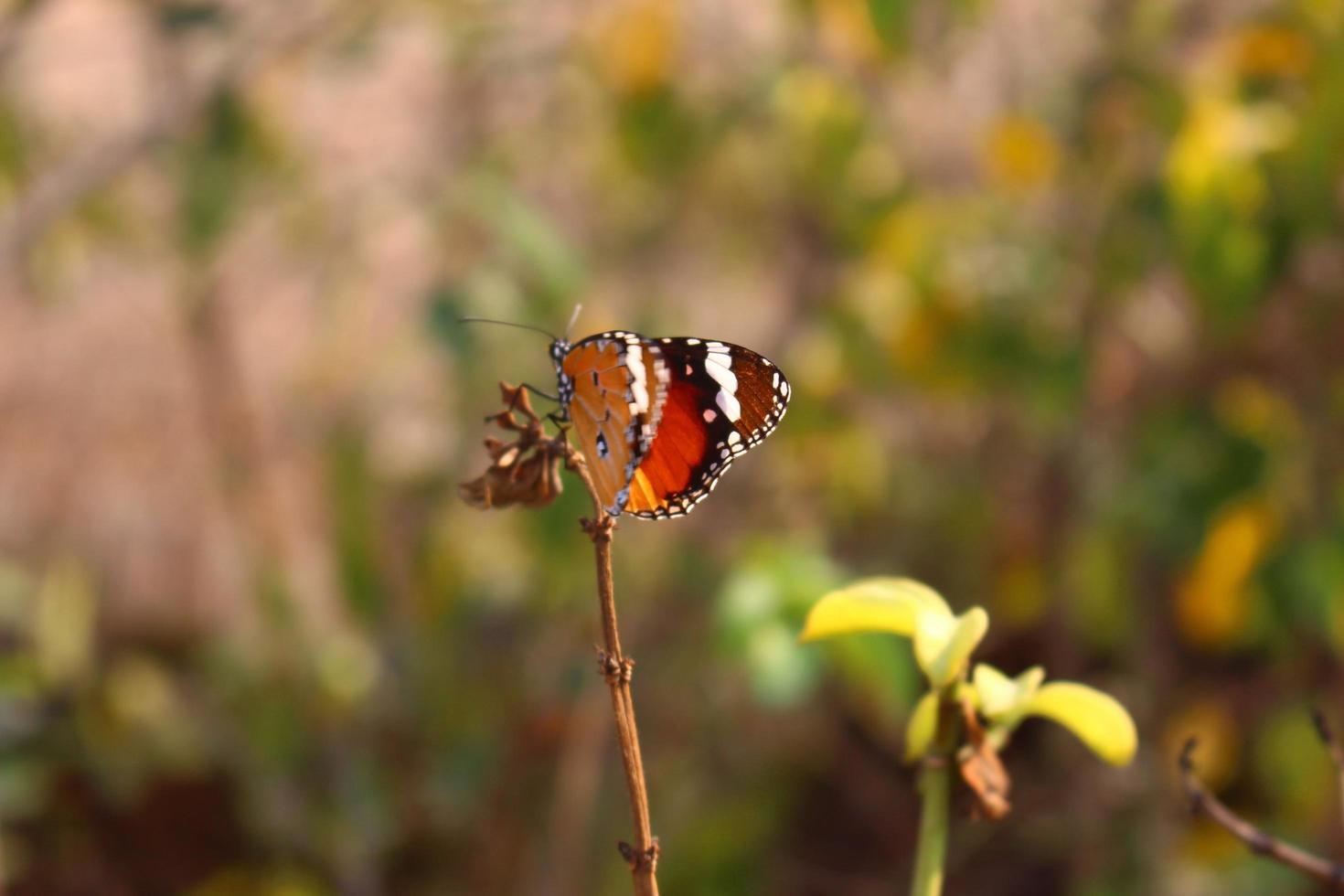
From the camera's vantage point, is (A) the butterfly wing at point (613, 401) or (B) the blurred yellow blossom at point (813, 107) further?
(B) the blurred yellow blossom at point (813, 107)

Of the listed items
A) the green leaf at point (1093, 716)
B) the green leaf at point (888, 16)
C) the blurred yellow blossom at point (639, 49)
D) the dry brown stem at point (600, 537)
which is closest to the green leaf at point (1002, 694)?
the green leaf at point (1093, 716)

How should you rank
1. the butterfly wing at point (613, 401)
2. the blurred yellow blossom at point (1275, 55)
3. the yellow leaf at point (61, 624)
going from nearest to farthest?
the butterfly wing at point (613, 401)
the blurred yellow blossom at point (1275, 55)
the yellow leaf at point (61, 624)

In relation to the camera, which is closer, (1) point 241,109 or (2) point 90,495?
(1) point 241,109

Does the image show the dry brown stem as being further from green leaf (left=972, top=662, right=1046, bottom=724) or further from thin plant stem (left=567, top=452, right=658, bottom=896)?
green leaf (left=972, top=662, right=1046, bottom=724)

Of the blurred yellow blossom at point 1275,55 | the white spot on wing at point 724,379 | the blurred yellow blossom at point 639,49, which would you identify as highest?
the blurred yellow blossom at point 639,49

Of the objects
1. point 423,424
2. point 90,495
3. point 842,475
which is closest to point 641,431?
point 842,475

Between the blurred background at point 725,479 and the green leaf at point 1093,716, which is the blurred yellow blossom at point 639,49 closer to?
the blurred background at point 725,479

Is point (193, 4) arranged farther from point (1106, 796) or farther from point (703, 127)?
point (1106, 796)

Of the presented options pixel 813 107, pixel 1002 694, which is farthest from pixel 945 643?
pixel 813 107
